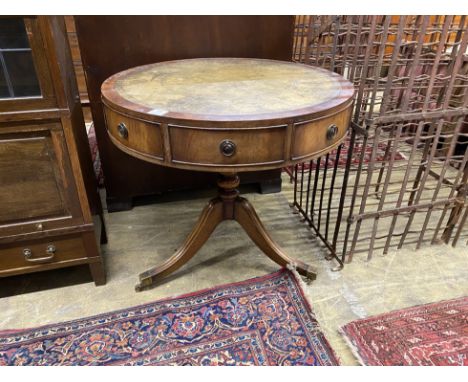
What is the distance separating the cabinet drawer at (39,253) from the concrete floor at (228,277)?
0.47 ft

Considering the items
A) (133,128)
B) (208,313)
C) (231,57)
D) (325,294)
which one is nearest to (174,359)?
(208,313)

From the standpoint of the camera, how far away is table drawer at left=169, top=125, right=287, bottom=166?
910 mm

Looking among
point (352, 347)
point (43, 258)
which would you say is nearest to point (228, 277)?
point (352, 347)

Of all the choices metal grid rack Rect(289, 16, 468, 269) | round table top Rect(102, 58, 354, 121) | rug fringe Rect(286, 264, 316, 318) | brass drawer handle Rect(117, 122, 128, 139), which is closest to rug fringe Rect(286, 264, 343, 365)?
rug fringe Rect(286, 264, 316, 318)

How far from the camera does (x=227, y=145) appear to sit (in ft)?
3.02

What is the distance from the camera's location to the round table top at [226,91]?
93cm

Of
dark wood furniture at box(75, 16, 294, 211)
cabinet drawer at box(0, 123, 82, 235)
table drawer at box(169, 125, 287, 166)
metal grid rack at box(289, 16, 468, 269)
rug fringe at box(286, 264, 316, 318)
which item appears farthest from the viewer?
dark wood furniture at box(75, 16, 294, 211)

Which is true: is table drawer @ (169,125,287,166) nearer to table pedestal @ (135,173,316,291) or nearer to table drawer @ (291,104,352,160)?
table drawer @ (291,104,352,160)

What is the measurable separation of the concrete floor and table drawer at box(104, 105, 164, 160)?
64 cm

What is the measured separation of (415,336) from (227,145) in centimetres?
90

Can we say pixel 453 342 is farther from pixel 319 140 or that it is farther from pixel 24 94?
pixel 24 94

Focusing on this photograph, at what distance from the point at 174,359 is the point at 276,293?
444mm

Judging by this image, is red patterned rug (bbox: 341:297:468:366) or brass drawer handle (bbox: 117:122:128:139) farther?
red patterned rug (bbox: 341:297:468:366)

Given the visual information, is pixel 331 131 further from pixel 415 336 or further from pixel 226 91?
pixel 415 336
